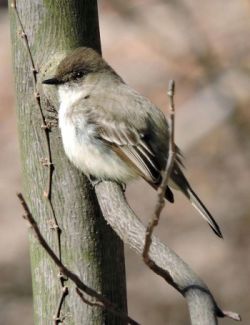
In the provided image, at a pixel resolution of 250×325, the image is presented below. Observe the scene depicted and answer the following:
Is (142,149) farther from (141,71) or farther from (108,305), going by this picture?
(141,71)

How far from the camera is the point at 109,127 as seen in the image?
4.11 metres

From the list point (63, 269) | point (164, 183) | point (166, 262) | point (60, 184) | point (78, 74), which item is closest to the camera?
point (164, 183)

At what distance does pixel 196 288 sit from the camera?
2.72m

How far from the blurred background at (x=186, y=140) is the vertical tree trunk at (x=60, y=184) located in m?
2.53

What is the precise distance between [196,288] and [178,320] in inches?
151

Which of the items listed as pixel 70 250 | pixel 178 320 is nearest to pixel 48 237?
pixel 70 250

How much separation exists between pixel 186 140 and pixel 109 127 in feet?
11.9

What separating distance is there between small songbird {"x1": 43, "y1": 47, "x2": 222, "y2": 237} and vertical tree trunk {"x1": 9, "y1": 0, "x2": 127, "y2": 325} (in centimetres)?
13

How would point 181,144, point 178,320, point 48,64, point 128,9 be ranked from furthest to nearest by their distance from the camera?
1. point 128,9
2. point 181,144
3. point 178,320
4. point 48,64

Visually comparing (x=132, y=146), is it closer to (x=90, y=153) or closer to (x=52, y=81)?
(x=90, y=153)

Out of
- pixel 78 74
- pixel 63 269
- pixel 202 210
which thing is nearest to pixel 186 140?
pixel 78 74

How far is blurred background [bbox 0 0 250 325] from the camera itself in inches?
263

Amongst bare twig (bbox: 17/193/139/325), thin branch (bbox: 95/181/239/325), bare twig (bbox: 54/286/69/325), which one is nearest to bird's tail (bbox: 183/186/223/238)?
thin branch (bbox: 95/181/239/325)

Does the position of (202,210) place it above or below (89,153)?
below
